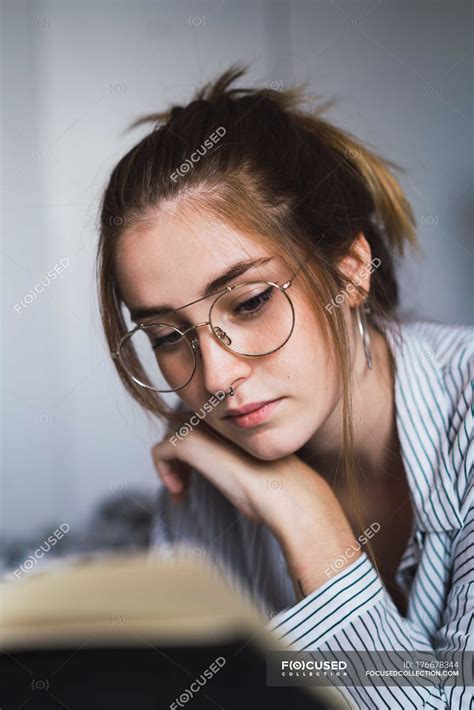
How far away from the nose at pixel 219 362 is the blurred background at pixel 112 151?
0.75ft

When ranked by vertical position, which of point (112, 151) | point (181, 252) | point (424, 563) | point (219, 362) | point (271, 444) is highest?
point (112, 151)

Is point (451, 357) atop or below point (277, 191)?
below

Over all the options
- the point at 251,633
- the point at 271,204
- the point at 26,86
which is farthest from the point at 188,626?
the point at 26,86

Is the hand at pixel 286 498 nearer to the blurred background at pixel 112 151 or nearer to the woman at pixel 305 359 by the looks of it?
the woman at pixel 305 359

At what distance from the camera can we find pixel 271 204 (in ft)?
2.77

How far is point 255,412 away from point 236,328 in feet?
0.33

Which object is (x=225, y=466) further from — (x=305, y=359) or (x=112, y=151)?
(x=112, y=151)

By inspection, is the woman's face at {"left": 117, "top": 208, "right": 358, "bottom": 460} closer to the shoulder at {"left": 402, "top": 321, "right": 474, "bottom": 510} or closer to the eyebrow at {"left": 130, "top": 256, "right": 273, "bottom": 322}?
the eyebrow at {"left": 130, "top": 256, "right": 273, "bottom": 322}

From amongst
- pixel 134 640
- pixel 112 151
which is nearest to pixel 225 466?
pixel 134 640

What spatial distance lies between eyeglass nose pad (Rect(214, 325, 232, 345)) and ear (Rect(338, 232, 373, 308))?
154 mm

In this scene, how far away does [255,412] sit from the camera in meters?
0.86

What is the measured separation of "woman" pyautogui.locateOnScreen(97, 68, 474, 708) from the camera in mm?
823

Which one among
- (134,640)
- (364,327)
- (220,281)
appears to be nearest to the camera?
(220,281)

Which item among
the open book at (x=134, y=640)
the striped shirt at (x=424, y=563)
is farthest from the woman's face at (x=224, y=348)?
the open book at (x=134, y=640)
